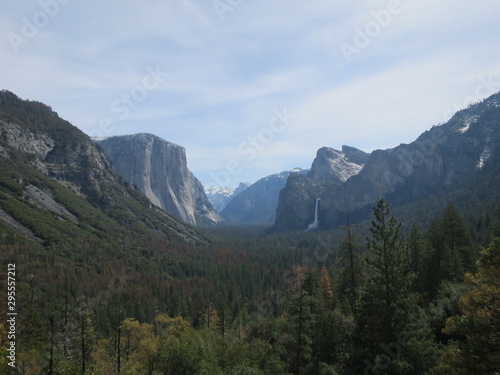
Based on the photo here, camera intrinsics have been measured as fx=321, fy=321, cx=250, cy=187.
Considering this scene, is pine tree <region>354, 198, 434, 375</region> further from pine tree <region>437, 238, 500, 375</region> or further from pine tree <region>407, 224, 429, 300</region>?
pine tree <region>407, 224, 429, 300</region>

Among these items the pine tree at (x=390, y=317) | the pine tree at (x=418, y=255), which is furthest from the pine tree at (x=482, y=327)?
the pine tree at (x=418, y=255)

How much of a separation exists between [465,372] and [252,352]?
2196 centimetres

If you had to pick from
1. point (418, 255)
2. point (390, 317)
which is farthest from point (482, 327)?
point (418, 255)

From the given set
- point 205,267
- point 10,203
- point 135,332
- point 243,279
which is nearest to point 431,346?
point 135,332

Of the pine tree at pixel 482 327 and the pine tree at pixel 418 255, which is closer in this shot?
the pine tree at pixel 482 327

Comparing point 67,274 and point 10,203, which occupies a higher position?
point 10,203

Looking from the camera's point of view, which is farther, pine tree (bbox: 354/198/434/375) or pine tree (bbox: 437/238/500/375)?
pine tree (bbox: 354/198/434/375)

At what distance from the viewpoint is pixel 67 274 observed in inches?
4660

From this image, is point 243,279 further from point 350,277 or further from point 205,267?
point 350,277

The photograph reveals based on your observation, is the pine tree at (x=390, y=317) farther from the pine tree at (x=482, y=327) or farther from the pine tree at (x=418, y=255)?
the pine tree at (x=418, y=255)

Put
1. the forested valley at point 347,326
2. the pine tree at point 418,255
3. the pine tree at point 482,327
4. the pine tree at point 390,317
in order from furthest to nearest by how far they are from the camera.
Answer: the pine tree at point 418,255 < the pine tree at point 390,317 < the forested valley at point 347,326 < the pine tree at point 482,327

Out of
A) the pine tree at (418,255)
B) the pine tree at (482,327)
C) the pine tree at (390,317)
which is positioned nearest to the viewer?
the pine tree at (482,327)

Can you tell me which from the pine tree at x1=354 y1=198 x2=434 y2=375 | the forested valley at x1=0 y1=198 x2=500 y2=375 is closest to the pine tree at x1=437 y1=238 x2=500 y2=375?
the forested valley at x1=0 y1=198 x2=500 y2=375

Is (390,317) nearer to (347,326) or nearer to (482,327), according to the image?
(482,327)
